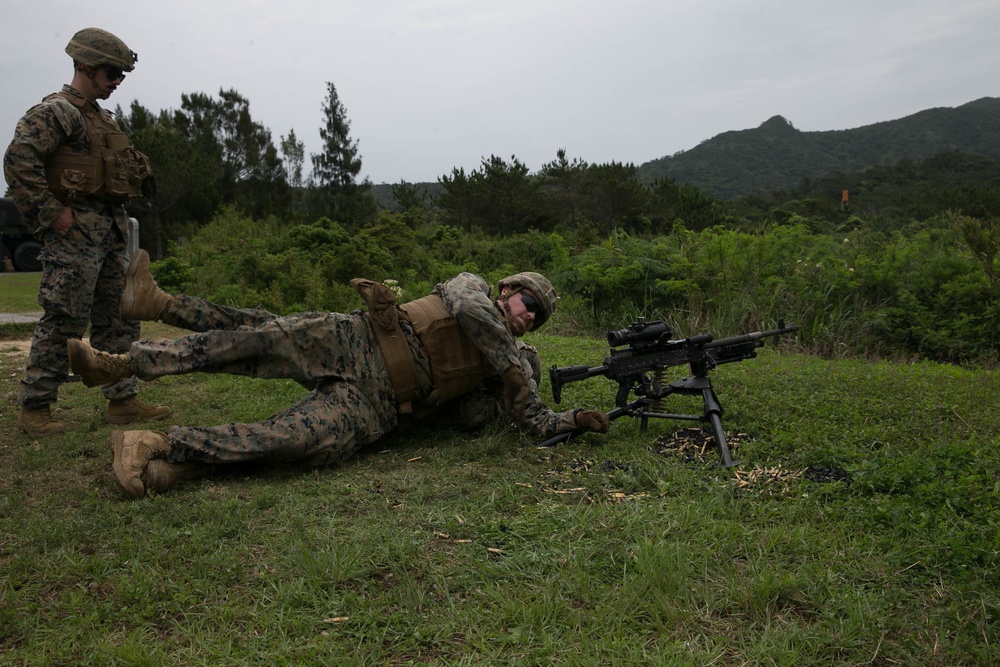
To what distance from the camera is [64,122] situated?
4270 millimetres

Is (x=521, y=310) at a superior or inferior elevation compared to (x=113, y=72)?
inferior

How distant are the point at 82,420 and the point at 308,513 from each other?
271 centimetres

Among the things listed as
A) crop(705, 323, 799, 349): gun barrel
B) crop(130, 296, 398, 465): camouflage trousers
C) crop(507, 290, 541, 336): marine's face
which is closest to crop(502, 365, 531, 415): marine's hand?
crop(507, 290, 541, 336): marine's face

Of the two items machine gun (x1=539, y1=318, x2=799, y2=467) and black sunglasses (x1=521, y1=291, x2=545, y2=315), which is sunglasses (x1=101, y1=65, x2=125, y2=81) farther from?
machine gun (x1=539, y1=318, x2=799, y2=467)

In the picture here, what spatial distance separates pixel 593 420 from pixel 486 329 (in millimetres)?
802

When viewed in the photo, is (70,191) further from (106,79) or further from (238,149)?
(238,149)

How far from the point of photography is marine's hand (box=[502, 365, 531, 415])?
158 inches

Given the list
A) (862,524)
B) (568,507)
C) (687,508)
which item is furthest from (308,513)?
(862,524)

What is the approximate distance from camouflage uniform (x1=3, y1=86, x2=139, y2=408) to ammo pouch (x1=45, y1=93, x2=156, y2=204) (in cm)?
5

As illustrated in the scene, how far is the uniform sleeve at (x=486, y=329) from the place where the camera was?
400cm

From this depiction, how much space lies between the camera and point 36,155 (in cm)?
417

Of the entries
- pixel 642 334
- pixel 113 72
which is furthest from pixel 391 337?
pixel 113 72

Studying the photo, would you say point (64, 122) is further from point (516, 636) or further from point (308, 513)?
point (516, 636)

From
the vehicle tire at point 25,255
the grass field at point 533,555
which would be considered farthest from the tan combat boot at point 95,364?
the vehicle tire at point 25,255
